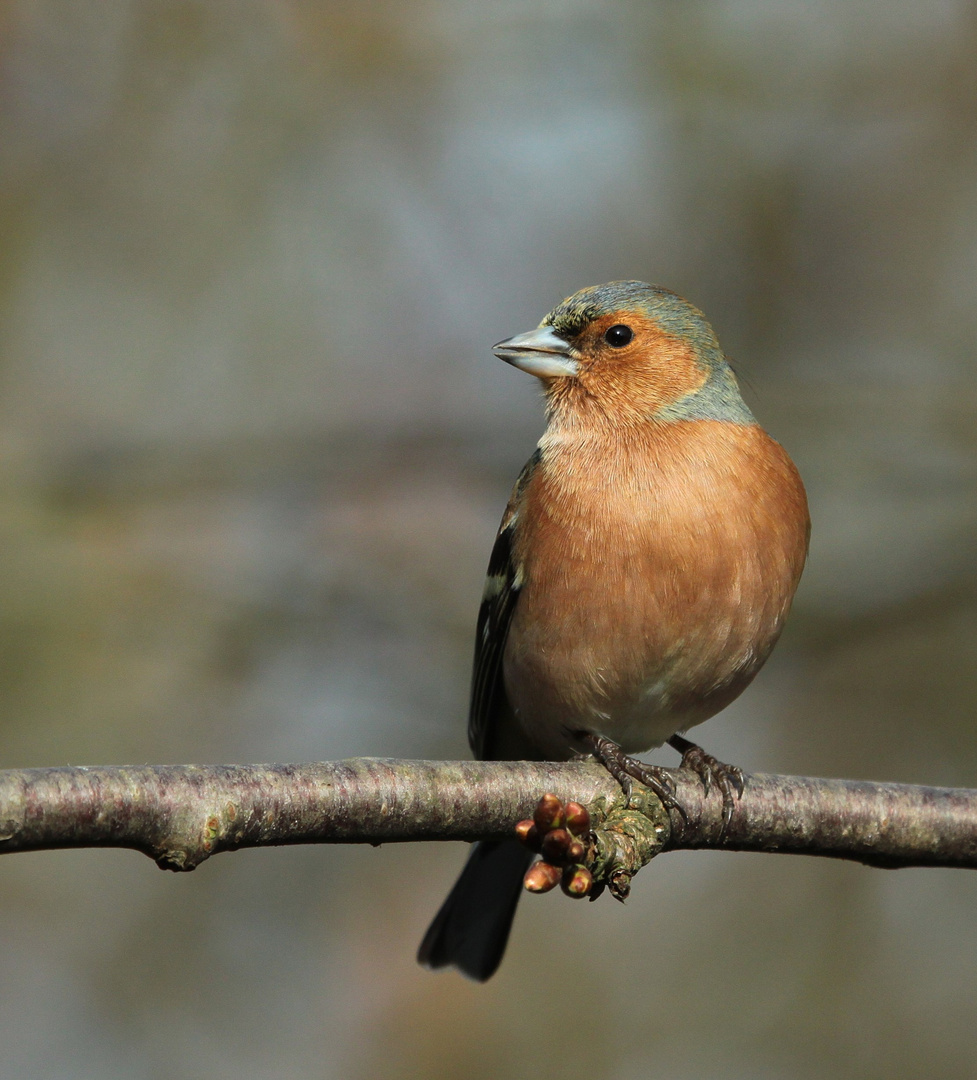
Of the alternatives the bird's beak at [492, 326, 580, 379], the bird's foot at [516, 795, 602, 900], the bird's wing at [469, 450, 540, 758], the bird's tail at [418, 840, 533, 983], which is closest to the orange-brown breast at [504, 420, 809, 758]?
the bird's wing at [469, 450, 540, 758]

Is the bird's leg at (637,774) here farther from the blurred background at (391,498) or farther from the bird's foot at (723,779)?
the blurred background at (391,498)

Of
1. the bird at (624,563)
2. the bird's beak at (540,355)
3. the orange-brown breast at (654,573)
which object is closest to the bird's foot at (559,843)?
the bird at (624,563)

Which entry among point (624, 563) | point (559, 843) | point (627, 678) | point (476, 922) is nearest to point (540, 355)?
point (624, 563)

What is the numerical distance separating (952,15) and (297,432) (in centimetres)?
607

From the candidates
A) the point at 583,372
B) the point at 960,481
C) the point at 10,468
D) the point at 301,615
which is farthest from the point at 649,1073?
the point at 10,468

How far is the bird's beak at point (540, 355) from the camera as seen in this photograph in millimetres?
5723

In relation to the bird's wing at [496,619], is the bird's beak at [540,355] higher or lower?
higher

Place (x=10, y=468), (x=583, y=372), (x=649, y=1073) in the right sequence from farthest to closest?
(x=649, y=1073) → (x=10, y=468) → (x=583, y=372)

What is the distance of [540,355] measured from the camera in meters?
5.78

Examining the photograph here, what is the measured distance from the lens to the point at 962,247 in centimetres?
904

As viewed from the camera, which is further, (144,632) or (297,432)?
(297,432)

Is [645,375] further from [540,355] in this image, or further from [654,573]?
[654,573]

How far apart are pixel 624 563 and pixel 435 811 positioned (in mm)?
1640

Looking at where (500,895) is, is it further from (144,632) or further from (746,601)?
(144,632)
